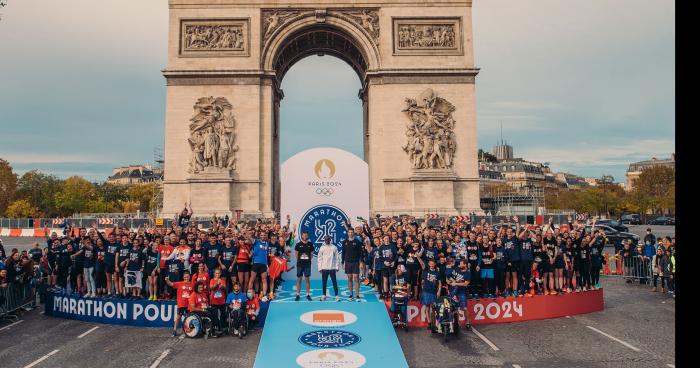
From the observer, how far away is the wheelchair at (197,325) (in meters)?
11.1

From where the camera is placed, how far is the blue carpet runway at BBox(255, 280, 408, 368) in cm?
860

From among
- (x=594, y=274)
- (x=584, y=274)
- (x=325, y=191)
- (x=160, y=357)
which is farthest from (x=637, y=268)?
(x=160, y=357)

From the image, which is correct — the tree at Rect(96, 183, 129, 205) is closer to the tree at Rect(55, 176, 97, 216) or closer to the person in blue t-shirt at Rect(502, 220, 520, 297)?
the tree at Rect(55, 176, 97, 216)

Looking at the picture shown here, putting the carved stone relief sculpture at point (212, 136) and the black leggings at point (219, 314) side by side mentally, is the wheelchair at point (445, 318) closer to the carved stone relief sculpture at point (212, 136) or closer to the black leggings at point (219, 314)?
the black leggings at point (219, 314)

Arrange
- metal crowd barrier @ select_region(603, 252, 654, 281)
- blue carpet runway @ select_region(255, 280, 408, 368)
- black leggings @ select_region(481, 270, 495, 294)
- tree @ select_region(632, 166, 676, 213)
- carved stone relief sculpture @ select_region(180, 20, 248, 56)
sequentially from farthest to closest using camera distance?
tree @ select_region(632, 166, 676, 213), carved stone relief sculpture @ select_region(180, 20, 248, 56), metal crowd barrier @ select_region(603, 252, 654, 281), black leggings @ select_region(481, 270, 495, 294), blue carpet runway @ select_region(255, 280, 408, 368)

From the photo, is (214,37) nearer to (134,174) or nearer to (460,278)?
(460,278)

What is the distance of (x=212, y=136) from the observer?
26.7m

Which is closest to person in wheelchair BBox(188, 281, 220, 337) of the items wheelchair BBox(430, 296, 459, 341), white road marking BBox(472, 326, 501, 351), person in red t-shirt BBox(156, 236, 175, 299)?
person in red t-shirt BBox(156, 236, 175, 299)

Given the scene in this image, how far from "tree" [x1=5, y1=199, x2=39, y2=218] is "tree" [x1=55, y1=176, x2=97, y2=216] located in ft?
14.5

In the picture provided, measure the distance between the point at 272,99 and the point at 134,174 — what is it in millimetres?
121827

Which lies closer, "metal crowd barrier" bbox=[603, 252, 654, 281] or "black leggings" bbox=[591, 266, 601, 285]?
"black leggings" bbox=[591, 266, 601, 285]

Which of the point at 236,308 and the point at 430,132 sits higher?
the point at 430,132

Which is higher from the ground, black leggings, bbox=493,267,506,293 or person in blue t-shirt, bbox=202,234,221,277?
person in blue t-shirt, bbox=202,234,221,277
